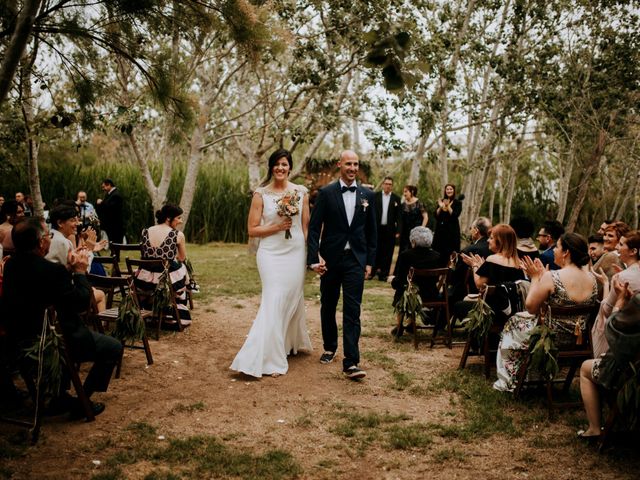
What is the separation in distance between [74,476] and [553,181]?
2361 cm

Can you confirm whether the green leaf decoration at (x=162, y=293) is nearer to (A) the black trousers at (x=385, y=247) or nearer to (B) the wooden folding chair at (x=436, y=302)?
(B) the wooden folding chair at (x=436, y=302)

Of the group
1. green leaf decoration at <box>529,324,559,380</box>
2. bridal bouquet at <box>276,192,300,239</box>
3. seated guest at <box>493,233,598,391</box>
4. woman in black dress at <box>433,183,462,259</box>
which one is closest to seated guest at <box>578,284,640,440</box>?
green leaf decoration at <box>529,324,559,380</box>

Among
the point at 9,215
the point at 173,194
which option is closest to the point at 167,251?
the point at 9,215

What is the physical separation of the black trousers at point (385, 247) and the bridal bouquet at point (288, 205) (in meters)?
6.31

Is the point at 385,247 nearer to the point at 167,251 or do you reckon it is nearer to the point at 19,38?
the point at 167,251

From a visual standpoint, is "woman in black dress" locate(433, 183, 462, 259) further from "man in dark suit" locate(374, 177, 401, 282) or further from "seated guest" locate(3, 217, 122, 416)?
"seated guest" locate(3, 217, 122, 416)

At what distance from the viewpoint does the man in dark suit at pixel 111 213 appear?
1410 centimetres

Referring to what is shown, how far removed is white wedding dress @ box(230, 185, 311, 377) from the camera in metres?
5.97

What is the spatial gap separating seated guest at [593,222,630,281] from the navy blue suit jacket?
2.43m

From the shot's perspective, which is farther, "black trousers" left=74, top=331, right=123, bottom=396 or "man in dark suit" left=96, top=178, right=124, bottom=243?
"man in dark suit" left=96, top=178, right=124, bottom=243

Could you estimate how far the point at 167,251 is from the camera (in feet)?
25.1

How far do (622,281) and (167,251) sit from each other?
16.5ft

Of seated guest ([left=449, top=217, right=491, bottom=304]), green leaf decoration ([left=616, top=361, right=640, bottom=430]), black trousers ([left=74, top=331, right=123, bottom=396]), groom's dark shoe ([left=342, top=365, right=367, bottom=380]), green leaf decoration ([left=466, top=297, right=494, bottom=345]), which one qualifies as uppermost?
seated guest ([left=449, top=217, right=491, bottom=304])

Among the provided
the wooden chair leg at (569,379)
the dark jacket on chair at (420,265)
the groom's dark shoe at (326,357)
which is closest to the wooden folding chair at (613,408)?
the wooden chair leg at (569,379)
